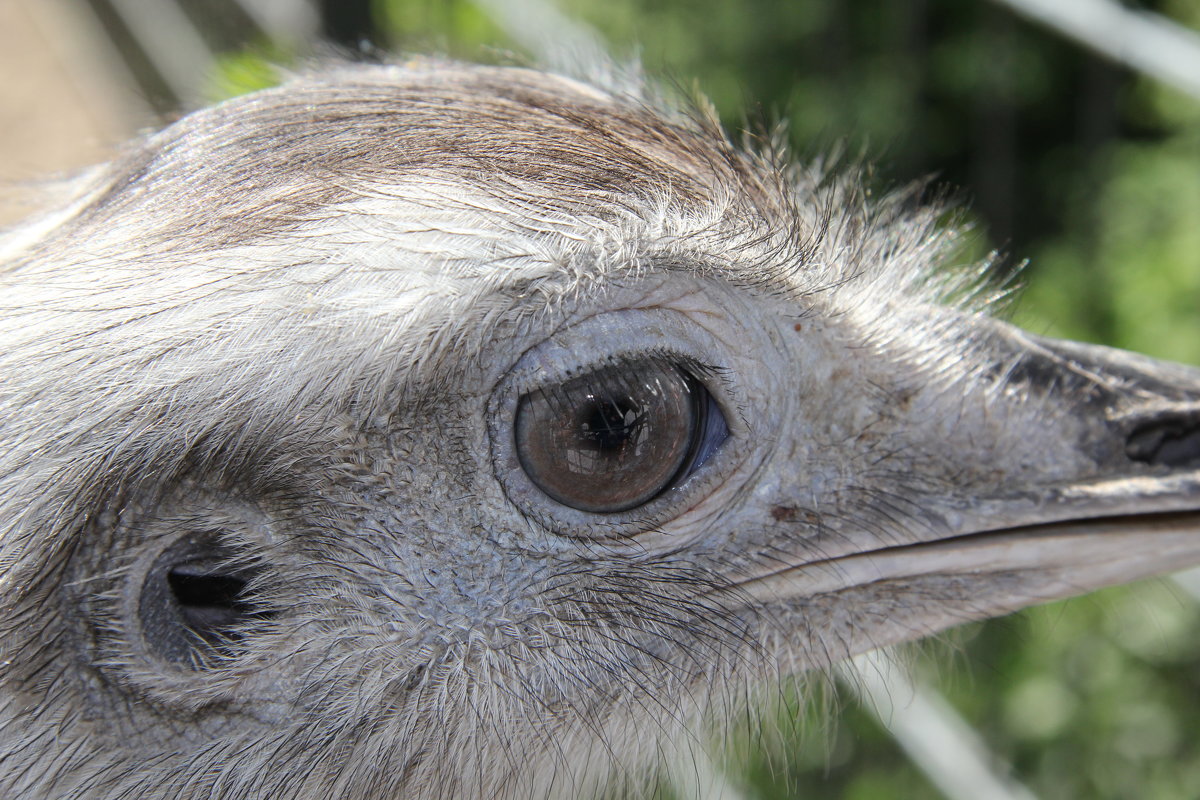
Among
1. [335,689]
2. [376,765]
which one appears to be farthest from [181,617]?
[376,765]

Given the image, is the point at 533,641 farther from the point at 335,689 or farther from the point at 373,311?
the point at 373,311

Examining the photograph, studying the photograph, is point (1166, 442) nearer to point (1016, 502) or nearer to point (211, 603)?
point (1016, 502)

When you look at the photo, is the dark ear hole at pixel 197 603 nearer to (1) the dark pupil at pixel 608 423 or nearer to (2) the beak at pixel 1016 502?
(1) the dark pupil at pixel 608 423

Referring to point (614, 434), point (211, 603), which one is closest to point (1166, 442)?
point (614, 434)

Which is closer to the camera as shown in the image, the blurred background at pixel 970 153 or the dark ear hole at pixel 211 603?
the dark ear hole at pixel 211 603

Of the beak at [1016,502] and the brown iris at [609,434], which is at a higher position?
the brown iris at [609,434]

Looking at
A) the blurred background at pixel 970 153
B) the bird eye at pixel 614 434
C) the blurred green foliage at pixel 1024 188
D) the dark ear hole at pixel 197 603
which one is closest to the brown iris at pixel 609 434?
the bird eye at pixel 614 434

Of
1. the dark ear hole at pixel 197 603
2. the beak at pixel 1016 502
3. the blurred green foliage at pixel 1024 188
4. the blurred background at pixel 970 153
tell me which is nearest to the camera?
the dark ear hole at pixel 197 603
